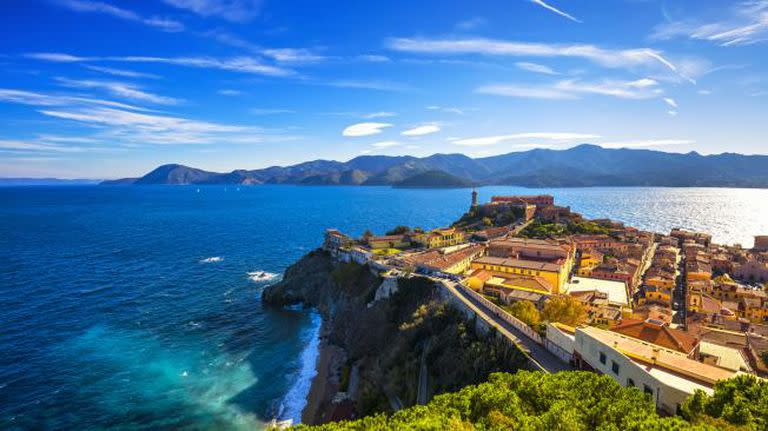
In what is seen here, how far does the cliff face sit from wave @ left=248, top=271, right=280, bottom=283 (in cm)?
1854

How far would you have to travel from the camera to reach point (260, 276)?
78.3 m

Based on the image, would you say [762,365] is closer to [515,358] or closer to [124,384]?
[515,358]

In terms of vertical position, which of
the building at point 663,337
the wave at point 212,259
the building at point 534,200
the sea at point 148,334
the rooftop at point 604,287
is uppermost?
the building at point 534,200

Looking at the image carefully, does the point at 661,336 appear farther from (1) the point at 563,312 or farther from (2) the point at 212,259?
(2) the point at 212,259

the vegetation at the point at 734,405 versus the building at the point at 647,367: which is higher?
the vegetation at the point at 734,405

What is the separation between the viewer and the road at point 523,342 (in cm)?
2641

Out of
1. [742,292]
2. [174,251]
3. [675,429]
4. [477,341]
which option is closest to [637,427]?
[675,429]

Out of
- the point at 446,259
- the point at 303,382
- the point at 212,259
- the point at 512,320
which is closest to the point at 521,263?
the point at 446,259

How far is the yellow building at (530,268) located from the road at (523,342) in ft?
48.9

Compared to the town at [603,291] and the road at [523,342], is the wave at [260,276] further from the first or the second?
the road at [523,342]

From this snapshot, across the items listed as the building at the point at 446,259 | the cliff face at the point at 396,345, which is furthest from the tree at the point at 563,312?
the building at the point at 446,259

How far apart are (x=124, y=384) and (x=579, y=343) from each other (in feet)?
145

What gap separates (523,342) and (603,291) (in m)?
29.2

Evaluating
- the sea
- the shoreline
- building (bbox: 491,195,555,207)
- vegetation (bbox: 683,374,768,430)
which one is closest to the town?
vegetation (bbox: 683,374,768,430)
